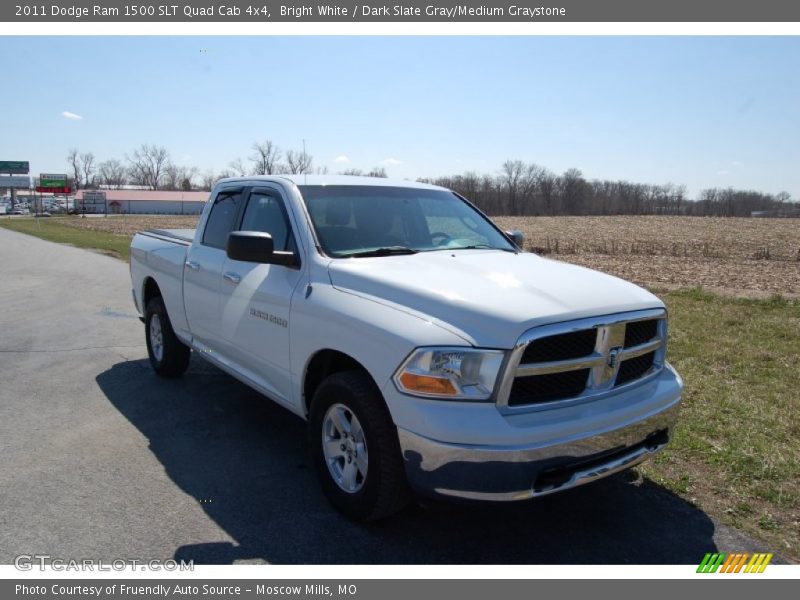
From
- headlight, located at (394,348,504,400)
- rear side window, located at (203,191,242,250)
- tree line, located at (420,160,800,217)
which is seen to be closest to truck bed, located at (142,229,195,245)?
rear side window, located at (203,191,242,250)

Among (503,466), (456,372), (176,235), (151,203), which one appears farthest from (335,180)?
(151,203)

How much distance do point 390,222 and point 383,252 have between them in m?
0.47

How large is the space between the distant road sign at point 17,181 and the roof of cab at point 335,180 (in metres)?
124

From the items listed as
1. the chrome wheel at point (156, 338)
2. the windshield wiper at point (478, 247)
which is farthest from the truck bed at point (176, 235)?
the windshield wiper at point (478, 247)

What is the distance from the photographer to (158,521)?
135 inches

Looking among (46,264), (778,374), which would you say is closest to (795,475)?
(778,374)

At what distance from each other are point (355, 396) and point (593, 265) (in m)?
18.1

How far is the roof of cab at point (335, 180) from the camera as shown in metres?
4.51

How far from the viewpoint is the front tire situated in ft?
10.2

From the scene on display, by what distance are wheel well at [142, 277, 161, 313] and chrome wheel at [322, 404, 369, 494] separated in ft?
11.8

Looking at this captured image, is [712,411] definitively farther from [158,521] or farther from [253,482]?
[158,521]

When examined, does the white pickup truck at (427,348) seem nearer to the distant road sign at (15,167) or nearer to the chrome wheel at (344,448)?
the chrome wheel at (344,448)

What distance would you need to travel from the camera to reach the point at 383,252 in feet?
A: 13.1

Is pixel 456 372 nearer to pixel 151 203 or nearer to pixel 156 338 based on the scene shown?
pixel 156 338
